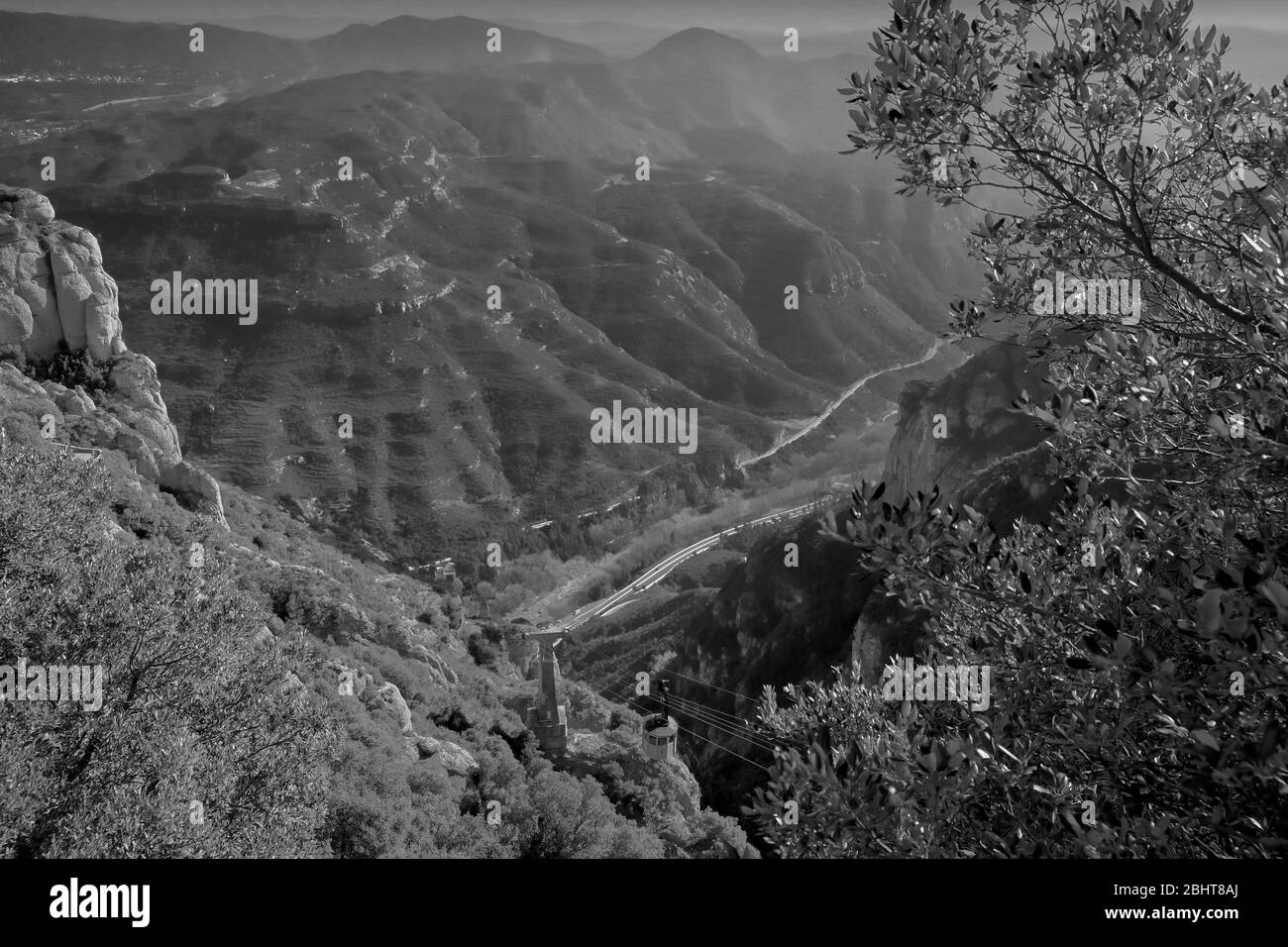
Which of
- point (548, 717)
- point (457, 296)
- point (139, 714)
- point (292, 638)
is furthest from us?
point (457, 296)

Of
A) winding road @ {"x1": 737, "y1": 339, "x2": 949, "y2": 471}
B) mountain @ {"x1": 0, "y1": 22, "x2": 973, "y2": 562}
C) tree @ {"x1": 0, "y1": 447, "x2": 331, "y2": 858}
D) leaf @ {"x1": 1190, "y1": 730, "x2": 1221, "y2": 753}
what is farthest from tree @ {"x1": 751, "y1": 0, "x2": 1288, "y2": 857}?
winding road @ {"x1": 737, "y1": 339, "x2": 949, "y2": 471}

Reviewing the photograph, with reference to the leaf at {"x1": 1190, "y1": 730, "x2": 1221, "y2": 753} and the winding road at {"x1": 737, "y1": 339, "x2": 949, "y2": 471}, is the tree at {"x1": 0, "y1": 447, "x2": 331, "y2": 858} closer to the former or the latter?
the leaf at {"x1": 1190, "y1": 730, "x2": 1221, "y2": 753}

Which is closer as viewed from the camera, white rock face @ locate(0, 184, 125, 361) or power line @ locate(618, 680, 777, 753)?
white rock face @ locate(0, 184, 125, 361)

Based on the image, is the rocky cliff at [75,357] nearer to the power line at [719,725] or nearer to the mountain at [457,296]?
the power line at [719,725]

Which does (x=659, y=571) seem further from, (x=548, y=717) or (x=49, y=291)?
(x=49, y=291)

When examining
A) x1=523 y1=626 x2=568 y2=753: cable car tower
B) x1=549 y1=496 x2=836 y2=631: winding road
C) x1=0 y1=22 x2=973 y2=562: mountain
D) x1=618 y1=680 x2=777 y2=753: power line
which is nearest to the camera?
x1=523 y1=626 x2=568 y2=753: cable car tower

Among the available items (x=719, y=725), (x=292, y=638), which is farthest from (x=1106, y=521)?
(x=719, y=725)

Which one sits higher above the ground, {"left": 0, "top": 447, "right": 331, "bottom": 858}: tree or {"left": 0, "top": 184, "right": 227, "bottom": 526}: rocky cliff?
{"left": 0, "top": 184, "right": 227, "bottom": 526}: rocky cliff
